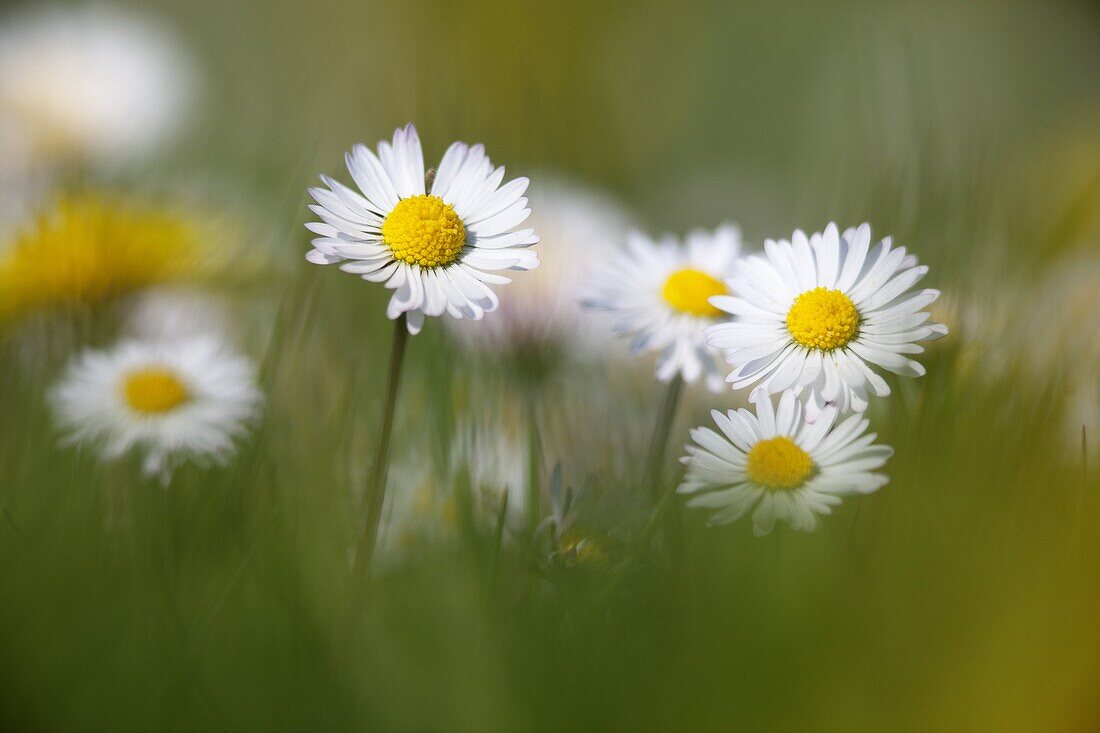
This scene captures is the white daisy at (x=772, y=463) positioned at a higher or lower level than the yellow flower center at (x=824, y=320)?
lower

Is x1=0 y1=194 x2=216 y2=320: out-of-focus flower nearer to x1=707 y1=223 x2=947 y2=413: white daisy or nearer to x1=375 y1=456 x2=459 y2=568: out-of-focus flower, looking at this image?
x1=375 y1=456 x2=459 y2=568: out-of-focus flower

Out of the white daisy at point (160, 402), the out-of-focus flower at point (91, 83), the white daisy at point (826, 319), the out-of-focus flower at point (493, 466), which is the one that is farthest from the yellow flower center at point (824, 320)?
the out-of-focus flower at point (91, 83)

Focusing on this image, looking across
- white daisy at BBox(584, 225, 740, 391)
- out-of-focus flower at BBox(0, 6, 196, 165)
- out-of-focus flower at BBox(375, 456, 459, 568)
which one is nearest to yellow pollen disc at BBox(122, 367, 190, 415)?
out-of-focus flower at BBox(375, 456, 459, 568)

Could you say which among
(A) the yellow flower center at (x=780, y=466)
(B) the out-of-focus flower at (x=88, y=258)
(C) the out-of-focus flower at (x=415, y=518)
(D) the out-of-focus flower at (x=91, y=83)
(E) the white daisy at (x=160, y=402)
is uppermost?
(D) the out-of-focus flower at (x=91, y=83)

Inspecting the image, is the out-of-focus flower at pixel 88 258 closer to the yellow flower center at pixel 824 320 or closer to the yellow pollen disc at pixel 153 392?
the yellow pollen disc at pixel 153 392

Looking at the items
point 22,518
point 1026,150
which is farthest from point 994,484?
point 1026,150

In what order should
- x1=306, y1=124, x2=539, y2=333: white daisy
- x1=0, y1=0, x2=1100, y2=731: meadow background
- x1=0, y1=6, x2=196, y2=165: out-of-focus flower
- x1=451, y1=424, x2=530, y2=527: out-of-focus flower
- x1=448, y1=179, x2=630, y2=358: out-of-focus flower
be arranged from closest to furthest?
x1=0, y1=0, x2=1100, y2=731: meadow background, x1=306, y1=124, x2=539, y2=333: white daisy, x1=451, y1=424, x2=530, y2=527: out-of-focus flower, x1=448, y1=179, x2=630, y2=358: out-of-focus flower, x1=0, y1=6, x2=196, y2=165: out-of-focus flower

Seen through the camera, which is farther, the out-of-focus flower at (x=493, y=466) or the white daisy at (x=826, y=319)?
the out-of-focus flower at (x=493, y=466)

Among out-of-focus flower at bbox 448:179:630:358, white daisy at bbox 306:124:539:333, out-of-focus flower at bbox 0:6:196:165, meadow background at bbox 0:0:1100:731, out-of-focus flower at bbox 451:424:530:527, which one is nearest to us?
meadow background at bbox 0:0:1100:731

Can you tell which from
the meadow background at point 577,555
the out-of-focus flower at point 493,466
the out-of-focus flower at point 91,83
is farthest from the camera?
the out-of-focus flower at point 91,83
